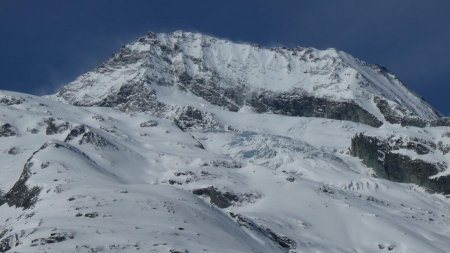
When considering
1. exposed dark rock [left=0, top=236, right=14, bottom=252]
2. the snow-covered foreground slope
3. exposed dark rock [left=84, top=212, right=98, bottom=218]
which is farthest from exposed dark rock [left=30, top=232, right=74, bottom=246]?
exposed dark rock [left=84, top=212, right=98, bottom=218]

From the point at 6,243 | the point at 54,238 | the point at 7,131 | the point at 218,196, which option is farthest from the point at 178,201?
the point at 7,131

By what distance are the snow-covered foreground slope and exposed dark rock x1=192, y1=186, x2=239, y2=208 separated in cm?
19

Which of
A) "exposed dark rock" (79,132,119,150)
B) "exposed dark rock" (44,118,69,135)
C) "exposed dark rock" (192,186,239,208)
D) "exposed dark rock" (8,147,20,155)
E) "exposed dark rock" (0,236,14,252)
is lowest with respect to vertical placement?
"exposed dark rock" (0,236,14,252)

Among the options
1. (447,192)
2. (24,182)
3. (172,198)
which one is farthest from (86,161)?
(447,192)

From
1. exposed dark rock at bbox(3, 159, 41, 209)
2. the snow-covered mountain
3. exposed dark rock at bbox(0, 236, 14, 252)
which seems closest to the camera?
exposed dark rock at bbox(0, 236, 14, 252)

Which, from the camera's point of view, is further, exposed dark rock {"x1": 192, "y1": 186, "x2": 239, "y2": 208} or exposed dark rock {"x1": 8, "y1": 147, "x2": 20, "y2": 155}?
exposed dark rock {"x1": 8, "y1": 147, "x2": 20, "y2": 155}

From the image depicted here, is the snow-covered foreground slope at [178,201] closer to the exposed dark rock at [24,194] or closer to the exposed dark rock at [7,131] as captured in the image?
the exposed dark rock at [24,194]

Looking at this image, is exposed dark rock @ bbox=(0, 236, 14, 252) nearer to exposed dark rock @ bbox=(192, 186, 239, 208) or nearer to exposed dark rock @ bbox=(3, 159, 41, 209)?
exposed dark rock @ bbox=(3, 159, 41, 209)

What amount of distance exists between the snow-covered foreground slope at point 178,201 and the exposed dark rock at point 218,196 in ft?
0.64

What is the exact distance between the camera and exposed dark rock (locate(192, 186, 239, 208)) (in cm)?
14662

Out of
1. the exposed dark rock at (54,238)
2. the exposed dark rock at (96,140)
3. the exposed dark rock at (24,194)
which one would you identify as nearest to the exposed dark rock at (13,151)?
the exposed dark rock at (96,140)

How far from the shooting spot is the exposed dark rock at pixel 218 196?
481 feet

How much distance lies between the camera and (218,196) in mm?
148000

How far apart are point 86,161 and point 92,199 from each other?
1908 inches
